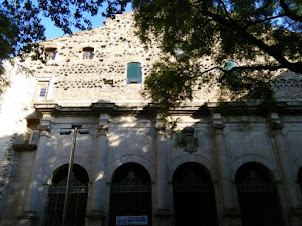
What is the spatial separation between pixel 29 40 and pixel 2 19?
37.5 inches

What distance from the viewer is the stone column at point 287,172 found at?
38.3 feet

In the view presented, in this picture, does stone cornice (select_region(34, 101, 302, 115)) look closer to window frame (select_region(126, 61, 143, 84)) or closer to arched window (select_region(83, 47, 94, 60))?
window frame (select_region(126, 61, 143, 84))

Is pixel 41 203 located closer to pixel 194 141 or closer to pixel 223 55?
pixel 194 141

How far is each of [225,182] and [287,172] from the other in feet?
9.57

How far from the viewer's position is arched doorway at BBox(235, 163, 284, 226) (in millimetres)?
12906

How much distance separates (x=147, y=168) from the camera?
1285cm

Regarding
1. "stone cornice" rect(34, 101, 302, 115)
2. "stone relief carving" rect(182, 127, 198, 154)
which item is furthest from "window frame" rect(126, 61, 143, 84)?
"stone relief carving" rect(182, 127, 198, 154)

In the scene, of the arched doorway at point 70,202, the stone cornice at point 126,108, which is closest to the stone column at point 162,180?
the stone cornice at point 126,108

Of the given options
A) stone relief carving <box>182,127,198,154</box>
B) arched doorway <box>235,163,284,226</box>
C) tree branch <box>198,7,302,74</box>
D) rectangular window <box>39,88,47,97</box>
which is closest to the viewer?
tree branch <box>198,7,302,74</box>

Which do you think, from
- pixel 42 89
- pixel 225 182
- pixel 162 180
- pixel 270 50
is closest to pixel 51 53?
pixel 42 89

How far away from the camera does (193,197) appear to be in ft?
51.2

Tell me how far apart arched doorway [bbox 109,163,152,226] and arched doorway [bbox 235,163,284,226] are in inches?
169

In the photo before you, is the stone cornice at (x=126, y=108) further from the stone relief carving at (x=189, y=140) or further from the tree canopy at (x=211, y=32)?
the tree canopy at (x=211, y=32)

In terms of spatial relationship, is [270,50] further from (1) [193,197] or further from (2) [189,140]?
(1) [193,197]
